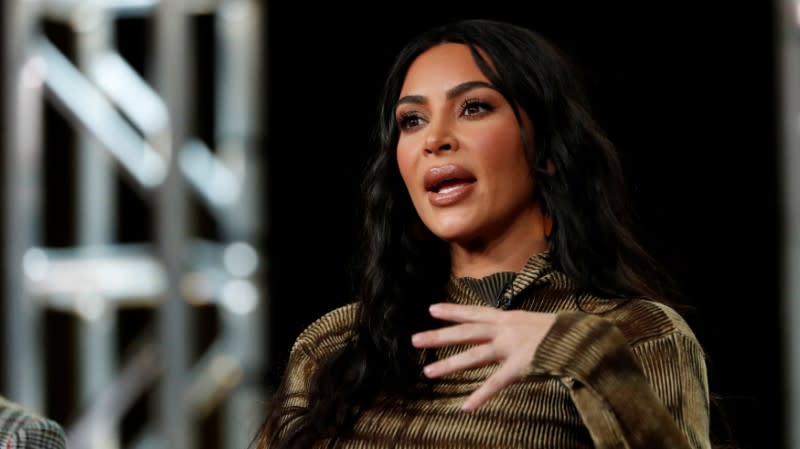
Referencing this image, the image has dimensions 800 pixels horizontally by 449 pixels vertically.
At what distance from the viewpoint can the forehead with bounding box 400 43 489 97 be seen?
165 centimetres

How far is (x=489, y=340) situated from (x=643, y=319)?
0.94 ft

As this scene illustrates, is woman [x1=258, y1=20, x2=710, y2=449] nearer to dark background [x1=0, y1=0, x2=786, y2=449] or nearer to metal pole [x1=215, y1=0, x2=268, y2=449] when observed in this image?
dark background [x1=0, y1=0, x2=786, y2=449]

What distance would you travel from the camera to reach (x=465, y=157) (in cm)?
160

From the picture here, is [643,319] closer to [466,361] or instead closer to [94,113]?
[466,361]

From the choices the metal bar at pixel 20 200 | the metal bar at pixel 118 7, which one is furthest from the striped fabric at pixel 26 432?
the metal bar at pixel 118 7

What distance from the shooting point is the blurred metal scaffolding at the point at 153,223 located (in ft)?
11.2

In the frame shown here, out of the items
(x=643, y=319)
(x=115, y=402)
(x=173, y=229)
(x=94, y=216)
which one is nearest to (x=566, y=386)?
(x=643, y=319)

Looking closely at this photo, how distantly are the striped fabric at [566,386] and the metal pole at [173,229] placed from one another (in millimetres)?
1683

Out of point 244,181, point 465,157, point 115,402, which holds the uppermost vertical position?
point 465,157

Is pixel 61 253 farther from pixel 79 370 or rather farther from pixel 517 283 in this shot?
pixel 517 283

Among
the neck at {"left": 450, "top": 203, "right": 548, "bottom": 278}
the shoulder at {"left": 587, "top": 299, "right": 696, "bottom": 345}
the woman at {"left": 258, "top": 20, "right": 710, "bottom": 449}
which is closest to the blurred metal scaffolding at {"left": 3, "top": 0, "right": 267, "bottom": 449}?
the woman at {"left": 258, "top": 20, "right": 710, "bottom": 449}

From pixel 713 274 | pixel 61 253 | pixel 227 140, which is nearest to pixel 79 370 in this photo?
pixel 61 253

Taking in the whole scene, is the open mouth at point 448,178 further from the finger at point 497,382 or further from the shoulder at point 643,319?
the finger at point 497,382

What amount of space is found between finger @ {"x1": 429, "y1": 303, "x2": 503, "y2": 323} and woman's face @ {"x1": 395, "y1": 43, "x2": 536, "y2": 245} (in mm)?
300
